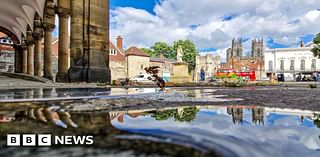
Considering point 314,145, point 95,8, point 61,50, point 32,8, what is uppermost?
point 32,8

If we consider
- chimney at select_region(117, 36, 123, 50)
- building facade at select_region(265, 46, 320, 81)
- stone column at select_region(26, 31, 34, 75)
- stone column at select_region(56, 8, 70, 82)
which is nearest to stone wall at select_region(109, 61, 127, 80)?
chimney at select_region(117, 36, 123, 50)

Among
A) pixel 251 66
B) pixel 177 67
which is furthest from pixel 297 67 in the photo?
pixel 177 67

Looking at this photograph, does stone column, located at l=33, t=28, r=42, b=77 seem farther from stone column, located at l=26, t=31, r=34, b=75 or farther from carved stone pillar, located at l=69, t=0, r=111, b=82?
carved stone pillar, located at l=69, t=0, r=111, b=82

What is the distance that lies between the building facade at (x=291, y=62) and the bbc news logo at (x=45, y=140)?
69.8 metres

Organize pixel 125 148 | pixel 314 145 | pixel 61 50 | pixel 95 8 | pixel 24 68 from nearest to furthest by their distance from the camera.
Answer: pixel 125 148 < pixel 314 145 < pixel 95 8 < pixel 61 50 < pixel 24 68

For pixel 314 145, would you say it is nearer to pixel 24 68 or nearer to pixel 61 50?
pixel 61 50

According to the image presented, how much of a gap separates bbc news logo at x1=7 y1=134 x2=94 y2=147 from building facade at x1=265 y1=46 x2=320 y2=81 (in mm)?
69806

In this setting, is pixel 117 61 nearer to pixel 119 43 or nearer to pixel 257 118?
pixel 119 43

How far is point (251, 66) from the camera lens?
A: 78.3 metres

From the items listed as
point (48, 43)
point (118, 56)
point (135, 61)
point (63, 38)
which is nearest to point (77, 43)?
point (63, 38)

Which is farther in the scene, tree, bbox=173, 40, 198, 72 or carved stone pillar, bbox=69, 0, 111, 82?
tree, bbox=173, 40, 198, 72

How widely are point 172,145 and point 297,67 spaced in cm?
7361

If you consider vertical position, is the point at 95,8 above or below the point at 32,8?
below

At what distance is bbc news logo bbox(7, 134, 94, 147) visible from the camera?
3.12ft
